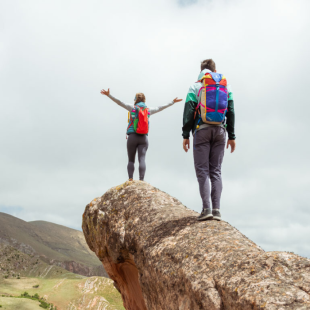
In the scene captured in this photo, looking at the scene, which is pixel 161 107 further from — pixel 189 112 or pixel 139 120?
pixel 189 112

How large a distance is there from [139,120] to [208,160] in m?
5.14

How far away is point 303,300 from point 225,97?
501 centimetres

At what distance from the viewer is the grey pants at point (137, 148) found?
489 inches

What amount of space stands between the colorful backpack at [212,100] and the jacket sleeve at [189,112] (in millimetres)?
157

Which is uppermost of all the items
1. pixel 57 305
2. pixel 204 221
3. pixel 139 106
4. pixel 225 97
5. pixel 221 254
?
pixel 139 106

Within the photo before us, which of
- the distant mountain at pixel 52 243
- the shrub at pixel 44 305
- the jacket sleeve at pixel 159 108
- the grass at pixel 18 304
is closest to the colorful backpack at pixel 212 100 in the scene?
the jacket sleeve at pixel 159 108

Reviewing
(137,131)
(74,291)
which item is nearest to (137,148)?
(137,131)

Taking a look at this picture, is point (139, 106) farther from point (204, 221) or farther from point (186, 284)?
point (186, 284)

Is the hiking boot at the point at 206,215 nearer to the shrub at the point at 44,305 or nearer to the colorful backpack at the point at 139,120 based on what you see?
the colorful backpack at the point at 139,120

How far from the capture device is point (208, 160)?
25.6 feet

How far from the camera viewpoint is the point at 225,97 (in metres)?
7.61

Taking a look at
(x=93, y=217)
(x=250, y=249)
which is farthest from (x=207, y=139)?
(x=93, y=217)

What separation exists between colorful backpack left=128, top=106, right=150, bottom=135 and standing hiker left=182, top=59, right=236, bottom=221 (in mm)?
4520

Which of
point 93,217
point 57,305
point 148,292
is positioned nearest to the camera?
point 148,292
